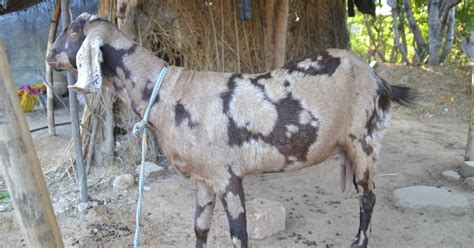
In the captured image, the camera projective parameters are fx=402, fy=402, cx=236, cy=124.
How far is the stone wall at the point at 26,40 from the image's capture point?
9242 millimetres

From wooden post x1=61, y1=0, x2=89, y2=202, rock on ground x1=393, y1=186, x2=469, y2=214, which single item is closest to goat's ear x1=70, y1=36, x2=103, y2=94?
wooden post x1=61, y1=0, x2=89, y2=202

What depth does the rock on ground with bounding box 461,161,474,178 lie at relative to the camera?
14.6ft

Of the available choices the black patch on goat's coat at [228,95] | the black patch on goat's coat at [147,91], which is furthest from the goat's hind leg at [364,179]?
the black patch on goat's coat at [147,91]

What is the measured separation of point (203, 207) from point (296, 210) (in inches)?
57.5

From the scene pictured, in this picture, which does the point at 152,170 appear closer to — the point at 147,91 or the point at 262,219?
the point at 262,219

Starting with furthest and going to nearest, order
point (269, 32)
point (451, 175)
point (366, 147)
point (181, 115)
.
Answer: point (269, 32), point (451, 175), point (366, 147), point (181, 115)

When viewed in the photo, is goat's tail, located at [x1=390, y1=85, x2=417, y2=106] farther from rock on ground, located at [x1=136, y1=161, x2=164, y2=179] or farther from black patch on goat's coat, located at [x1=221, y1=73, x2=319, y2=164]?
rock on ground, located at [x1=136, y1=161, x2=164, y2=179]

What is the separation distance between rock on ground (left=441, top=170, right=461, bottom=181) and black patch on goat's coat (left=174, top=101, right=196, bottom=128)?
3.50 metres

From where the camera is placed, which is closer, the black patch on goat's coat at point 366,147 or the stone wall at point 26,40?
the black patch on goat's coat at point 366,147

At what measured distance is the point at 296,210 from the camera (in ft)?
12.7

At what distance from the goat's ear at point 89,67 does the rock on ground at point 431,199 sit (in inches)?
121

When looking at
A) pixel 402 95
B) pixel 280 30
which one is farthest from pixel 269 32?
pixel 402 95

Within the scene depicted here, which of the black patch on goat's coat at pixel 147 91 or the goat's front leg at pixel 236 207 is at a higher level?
the black patch on goat's coat at pixel 147 91

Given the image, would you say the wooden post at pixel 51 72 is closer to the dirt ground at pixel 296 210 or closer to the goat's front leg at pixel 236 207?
the dirt ground at pixel 296 210
